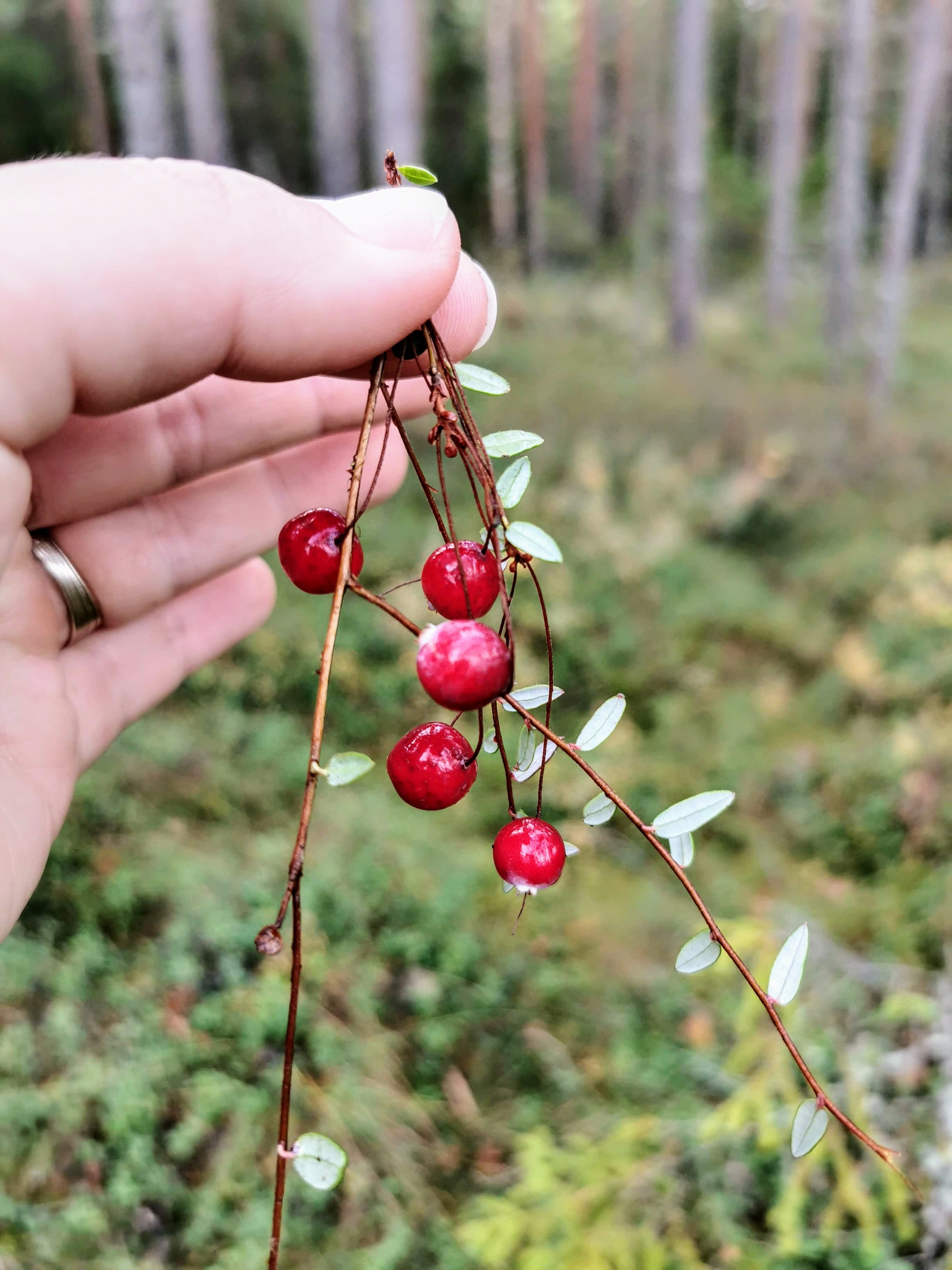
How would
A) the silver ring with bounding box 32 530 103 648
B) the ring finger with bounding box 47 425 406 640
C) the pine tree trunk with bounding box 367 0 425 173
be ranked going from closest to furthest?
the silver ring with bounding box 32 530 103 648 < the ring finger with bounding box 47 425 406 640 < the pine tree trunk with bounding box 367 0 425 173

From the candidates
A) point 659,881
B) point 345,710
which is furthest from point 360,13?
point 659,881

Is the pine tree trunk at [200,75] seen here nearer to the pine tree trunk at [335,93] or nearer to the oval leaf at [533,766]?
the pine tree trunk at [335,93]

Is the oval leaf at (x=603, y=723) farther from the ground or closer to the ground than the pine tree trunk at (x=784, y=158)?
farther from the ground

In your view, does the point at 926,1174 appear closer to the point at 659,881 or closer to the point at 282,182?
the point at 659,881

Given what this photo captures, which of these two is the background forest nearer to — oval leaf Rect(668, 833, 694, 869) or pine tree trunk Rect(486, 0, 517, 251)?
oval leaf Rect(668, 833, 694, 869)

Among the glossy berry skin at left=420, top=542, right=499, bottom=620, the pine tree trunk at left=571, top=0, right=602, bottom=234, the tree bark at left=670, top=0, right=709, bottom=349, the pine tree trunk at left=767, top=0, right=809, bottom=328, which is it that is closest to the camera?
the glossy berry skin at left=420, top=542, right=499, bottom=620

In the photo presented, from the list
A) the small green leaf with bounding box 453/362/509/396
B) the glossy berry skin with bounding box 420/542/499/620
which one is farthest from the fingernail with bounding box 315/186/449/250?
the glossy berry skin with bounding box 420/542/499/620

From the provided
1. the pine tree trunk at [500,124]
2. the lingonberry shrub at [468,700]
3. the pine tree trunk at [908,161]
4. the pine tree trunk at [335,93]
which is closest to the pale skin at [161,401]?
the lingonberry shrub at [468,700]
